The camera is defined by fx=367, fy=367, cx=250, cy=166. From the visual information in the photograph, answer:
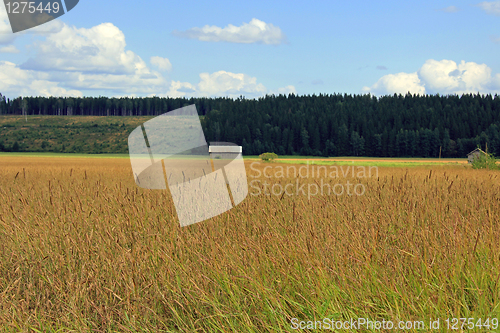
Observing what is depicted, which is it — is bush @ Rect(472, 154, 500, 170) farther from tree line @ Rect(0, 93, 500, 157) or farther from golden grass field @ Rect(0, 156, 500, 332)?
tree line @ Rect(0, 93, 500, 157)

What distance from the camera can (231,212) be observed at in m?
4.86

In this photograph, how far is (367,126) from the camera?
376ft

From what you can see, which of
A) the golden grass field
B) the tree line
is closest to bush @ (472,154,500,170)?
the golden grass field

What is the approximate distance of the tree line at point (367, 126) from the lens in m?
109

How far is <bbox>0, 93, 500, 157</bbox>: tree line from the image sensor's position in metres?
109

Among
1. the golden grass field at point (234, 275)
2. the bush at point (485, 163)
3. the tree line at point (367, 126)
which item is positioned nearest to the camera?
the golden grass field at point (234, 275)

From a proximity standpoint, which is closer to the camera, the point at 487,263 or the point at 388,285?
the point at 388,285

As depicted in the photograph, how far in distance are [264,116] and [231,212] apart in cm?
12153

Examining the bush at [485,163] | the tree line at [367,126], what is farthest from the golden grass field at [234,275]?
the tree line at [367,126]

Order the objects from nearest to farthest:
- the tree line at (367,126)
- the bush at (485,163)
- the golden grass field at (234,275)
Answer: the golden grass field at (234,275), the bush at (485,163), the tree line at (367,126)

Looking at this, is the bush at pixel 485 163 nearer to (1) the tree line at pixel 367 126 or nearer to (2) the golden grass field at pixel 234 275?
(2) the golden grass field at pixel 234 275

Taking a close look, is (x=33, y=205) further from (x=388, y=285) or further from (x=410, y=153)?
(x=410, y=153)

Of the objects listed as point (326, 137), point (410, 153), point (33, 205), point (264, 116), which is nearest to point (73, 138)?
point (264, 116)

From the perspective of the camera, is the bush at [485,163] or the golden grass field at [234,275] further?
the bush at [485,163]
